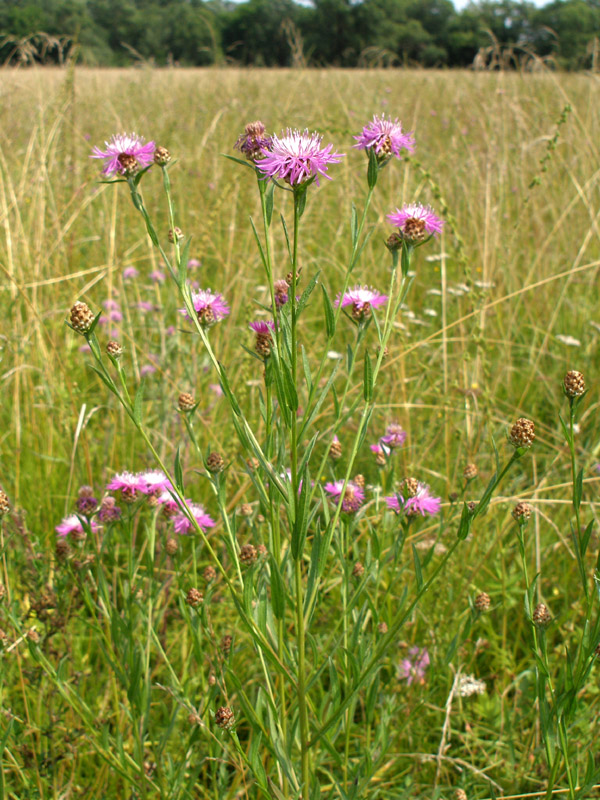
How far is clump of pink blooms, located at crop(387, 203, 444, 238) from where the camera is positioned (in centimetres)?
83

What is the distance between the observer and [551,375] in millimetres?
2270

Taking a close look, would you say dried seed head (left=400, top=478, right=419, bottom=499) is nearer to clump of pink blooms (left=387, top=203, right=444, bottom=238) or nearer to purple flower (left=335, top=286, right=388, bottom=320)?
purple flower (left=335, top=286, right=388, bottom=320)

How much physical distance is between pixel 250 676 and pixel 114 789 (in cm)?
32

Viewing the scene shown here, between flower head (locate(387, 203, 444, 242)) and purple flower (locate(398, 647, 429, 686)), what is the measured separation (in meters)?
0.72

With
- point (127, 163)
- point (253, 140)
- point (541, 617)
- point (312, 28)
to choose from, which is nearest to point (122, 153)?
point (127, 163)

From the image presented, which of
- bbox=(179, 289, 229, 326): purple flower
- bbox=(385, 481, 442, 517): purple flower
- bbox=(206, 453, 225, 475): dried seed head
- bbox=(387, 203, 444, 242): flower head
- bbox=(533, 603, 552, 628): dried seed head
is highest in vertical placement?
bbox=(387, 203, 444, 242): flower head

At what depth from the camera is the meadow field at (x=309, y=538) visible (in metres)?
0.84

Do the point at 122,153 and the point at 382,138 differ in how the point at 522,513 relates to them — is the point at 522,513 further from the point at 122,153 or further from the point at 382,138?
the point at 122,153

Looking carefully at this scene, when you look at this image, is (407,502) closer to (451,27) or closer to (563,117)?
(563,117)

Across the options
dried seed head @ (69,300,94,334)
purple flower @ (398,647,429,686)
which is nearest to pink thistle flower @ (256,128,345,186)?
dried seed head @ (69,300,94,334)

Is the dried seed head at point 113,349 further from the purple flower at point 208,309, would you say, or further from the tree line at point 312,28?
the tree line at point 312,28

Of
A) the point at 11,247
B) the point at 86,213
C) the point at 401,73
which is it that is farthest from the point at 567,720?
the point at 401,73

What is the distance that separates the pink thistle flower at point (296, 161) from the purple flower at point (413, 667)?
84cm

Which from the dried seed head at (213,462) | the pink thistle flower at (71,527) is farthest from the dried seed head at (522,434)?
the pink thistle flower at (71,527)
